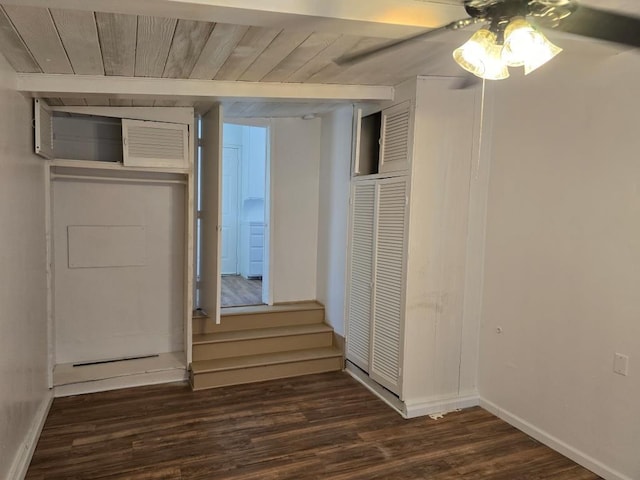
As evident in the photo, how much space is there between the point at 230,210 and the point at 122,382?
11.5 ft

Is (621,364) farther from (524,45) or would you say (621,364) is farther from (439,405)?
(524,45)

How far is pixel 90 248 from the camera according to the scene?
373 centimetres

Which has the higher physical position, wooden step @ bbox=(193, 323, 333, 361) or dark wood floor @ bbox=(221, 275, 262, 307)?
dark wood floor @ bbox=(221, 275, 262, 307)

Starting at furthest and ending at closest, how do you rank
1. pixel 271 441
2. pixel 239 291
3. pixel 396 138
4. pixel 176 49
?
pixel 239 291, pixel 396 138, pixel 271 441, pixel 176 49

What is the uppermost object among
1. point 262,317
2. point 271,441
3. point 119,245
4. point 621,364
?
point 119,245

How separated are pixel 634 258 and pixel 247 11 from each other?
228cm

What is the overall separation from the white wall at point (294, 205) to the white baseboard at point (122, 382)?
1.23m

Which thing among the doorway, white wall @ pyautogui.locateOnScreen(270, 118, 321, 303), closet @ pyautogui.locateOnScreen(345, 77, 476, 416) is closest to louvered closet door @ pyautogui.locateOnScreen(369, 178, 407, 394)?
closet @ pyautogui.locateOnScreen(345, 77, 476, 416)

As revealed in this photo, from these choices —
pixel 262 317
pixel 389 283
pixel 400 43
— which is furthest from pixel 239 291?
pixel 400 43

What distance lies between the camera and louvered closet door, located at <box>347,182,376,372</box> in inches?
147

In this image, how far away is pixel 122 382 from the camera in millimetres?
3635

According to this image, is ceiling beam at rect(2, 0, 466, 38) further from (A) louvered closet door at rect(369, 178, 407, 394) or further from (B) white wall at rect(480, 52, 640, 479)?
(A) louvered closet door at rect(369, 178, 407, 394)

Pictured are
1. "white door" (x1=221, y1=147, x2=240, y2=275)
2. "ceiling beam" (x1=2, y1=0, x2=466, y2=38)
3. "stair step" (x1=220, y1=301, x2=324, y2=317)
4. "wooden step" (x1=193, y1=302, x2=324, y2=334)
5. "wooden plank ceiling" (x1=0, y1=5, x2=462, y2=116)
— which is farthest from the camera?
"white door" (x1=221, y1=147, x2=240, y2=275)

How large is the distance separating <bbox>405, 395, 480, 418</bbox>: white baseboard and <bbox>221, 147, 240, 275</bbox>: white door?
413 centimetres
